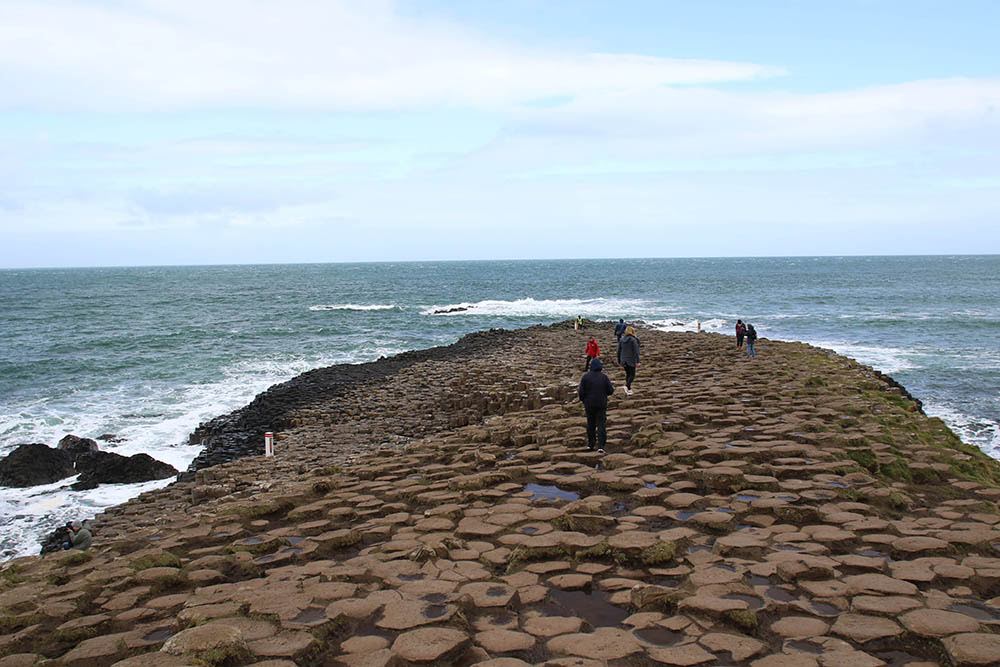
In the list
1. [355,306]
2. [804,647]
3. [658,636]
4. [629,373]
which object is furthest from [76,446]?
[355,306]

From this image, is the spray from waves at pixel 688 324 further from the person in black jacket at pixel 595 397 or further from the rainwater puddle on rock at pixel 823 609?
the rainwater puddle on rock at pixel 823 609

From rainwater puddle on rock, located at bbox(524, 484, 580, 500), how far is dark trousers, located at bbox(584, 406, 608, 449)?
1.71 metres

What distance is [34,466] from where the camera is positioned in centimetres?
1605

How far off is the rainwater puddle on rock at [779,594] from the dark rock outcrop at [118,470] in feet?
46.1

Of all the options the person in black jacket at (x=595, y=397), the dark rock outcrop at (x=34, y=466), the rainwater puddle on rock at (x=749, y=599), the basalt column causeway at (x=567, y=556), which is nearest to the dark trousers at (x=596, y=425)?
the person in black jacket at (x=595, y=397)

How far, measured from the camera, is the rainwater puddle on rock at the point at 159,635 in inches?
217

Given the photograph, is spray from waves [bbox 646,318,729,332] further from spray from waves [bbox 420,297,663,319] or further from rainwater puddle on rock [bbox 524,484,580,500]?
rainwater puddle on rock [bbox 524,484,580,500]

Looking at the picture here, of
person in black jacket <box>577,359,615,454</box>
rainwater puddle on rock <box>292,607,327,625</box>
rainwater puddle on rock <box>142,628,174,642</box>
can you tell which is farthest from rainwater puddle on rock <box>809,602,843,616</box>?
person in black jacket <box>577,359,615,454</box>

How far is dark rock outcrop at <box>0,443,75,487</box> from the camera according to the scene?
51.6 ft

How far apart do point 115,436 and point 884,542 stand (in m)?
19.0

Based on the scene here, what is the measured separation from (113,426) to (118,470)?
5746 mm

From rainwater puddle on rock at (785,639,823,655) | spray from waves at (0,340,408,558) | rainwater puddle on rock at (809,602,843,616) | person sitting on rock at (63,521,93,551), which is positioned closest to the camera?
rainwater puddle on rock at (785,639,823,655)

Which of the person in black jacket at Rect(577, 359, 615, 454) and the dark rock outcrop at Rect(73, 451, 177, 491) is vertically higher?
the person in black jacket at Rect(577, 359, 615, 454)

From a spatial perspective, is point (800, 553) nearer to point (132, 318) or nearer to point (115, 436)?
point (115, 436)
